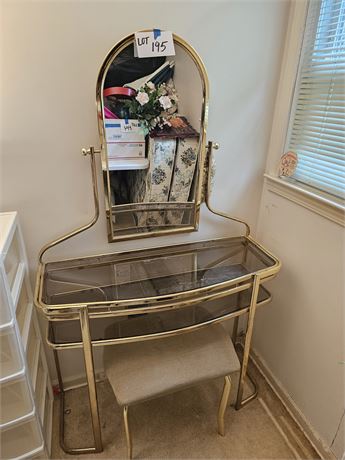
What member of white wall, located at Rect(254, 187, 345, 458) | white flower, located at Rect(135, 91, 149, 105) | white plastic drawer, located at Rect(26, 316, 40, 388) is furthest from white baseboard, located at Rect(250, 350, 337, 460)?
white flower, located at Rect(135, 91, 149, 105)

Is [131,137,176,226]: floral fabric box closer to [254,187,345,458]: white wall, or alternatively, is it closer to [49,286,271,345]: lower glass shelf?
[49,286,271,345]: lower glass shelf

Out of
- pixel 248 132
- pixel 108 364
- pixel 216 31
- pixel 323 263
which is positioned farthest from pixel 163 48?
pixel 108 364

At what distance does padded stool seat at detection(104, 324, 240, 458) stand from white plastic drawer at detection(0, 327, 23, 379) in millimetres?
323

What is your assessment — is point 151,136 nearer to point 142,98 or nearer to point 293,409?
point 142,98

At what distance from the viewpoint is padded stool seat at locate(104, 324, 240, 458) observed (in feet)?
3.64

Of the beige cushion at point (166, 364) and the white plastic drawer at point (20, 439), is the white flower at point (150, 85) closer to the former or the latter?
the beige cushion at point (166, 364)

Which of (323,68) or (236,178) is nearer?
(323,68)

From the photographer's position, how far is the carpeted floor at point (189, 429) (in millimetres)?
1321

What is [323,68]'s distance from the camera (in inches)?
45.5

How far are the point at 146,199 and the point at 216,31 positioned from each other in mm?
683

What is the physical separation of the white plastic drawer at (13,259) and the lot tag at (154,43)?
78 centimetres

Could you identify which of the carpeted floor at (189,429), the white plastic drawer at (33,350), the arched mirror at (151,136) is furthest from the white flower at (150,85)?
the carpeted floor at (189,429)

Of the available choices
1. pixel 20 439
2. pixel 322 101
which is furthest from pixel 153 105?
pixel 20 439

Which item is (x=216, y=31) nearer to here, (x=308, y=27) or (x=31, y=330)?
(x=308, y=27)
